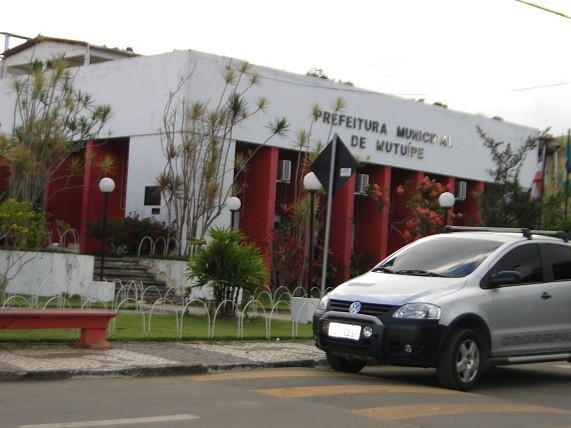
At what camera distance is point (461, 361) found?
37.0 ft

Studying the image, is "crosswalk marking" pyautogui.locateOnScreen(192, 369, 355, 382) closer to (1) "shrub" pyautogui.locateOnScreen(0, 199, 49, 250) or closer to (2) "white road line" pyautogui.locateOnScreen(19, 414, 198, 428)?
(2) "white road line" pyautogui.locateOnScreen(19, 414, 198, 428)

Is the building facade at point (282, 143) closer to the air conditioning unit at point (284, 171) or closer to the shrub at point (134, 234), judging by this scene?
the air conditioning unit at point (284, 171)

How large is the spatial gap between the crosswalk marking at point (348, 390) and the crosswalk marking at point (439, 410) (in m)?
0.83

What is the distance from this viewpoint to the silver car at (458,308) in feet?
36.1

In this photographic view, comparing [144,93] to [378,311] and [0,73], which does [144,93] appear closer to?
[0,73]

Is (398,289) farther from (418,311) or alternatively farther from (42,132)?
(42,132)

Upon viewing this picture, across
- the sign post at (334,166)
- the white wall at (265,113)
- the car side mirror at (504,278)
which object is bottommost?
the car side mirror at (504,278)

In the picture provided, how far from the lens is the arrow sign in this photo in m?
15.1

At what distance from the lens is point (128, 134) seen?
29094mm

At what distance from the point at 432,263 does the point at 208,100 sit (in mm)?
16142

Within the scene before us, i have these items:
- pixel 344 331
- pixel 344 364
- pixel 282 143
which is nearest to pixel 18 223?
pixel 344 364

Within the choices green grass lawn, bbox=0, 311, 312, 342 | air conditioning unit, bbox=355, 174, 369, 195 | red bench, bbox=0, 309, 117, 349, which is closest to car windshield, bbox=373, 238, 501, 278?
green grass lawn, bbox=0, 311, 312, 342

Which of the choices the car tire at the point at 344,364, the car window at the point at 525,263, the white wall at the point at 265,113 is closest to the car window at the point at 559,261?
the car window at the point at 525,263

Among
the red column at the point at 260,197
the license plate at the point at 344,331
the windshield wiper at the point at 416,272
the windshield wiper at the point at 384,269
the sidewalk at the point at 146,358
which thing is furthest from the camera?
the red column at the point at 260,197
